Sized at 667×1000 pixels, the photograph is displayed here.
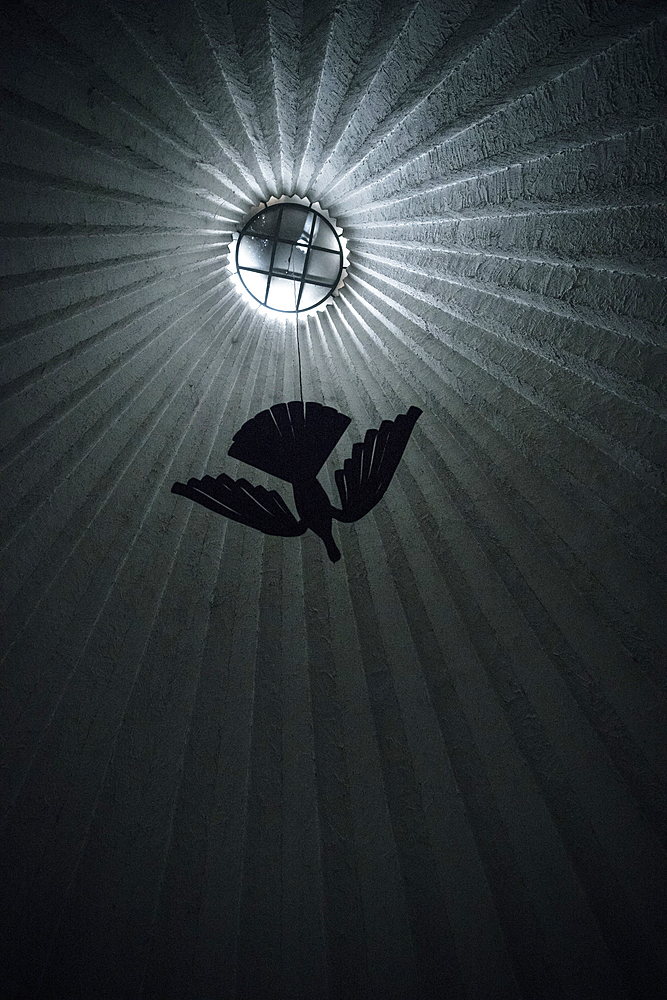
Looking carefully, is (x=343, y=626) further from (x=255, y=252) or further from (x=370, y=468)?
(x=255, y=252)

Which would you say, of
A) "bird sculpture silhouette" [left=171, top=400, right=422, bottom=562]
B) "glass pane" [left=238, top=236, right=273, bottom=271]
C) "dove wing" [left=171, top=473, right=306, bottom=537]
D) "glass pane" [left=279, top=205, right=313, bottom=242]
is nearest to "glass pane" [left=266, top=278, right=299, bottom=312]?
"glass pane" [left=238, top=236, right=273, bottom=271]

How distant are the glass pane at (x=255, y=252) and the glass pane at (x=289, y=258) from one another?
5 centimetres

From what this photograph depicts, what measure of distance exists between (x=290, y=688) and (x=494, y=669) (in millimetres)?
1200

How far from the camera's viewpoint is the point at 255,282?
3986 mm

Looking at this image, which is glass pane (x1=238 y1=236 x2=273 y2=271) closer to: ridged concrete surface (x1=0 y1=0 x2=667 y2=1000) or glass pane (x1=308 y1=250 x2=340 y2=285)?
ridged concrete surface (x1=0 y1=0 x2=667 y2=1000)

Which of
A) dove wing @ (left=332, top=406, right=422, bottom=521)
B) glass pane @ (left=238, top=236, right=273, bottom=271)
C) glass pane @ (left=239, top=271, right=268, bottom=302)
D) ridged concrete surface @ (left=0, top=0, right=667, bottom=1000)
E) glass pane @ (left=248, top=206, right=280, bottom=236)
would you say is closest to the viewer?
ridged concrete surface @ (left=0, top=0, right=667, bottom=1000)

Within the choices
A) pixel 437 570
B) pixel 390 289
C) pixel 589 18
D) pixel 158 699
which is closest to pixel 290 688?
pixel 158 699

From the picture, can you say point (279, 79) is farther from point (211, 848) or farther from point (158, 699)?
point (211, 848)

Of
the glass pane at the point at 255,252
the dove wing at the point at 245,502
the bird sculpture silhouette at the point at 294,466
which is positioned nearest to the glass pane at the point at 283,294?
the glass pane at the point at 255,252

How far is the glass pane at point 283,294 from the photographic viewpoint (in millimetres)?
3971

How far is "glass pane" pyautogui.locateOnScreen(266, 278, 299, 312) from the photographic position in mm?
3971

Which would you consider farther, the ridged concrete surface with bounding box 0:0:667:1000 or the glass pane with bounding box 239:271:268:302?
the glass pane with bounding box 239:271:268:302

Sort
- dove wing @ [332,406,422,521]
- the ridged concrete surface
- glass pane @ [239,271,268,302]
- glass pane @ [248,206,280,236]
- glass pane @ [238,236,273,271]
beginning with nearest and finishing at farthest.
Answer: the ridged concrete surface, glass pane @ [248,206,280,236], glass pane @ [238,236,273,271], glass pane @ [239,271,268,302], dove wing @ [332,406,422,521]

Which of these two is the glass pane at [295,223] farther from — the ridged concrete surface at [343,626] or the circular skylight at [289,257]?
the ridged concrete surface at [343,626]
